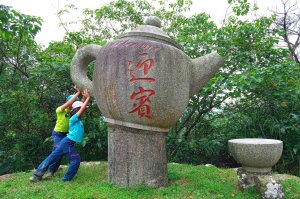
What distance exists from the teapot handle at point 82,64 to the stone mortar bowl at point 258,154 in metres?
2.14

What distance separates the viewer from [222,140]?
5512 mm

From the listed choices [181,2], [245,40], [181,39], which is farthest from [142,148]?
[181,2]

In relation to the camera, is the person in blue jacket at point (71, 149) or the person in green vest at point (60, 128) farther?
the person in green vest at point (60, 128)

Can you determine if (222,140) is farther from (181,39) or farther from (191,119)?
(181,39)

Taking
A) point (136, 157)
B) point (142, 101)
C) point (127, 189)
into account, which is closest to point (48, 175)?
point (127, 189)

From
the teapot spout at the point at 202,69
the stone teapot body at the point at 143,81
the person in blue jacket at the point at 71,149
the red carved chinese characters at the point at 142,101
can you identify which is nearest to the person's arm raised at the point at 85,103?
the person in blue jacket at the point at 71,149

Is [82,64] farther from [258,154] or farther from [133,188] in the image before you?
[258,154]

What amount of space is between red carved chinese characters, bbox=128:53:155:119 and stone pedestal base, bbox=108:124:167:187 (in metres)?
0.36

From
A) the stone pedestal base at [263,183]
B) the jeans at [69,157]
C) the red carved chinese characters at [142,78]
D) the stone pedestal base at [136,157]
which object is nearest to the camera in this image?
the stone pedestal base at [263,183]

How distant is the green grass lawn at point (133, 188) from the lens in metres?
3.16

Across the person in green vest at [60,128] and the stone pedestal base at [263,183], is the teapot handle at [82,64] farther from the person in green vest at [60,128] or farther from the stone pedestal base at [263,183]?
the stone pedestal base at [263,183]

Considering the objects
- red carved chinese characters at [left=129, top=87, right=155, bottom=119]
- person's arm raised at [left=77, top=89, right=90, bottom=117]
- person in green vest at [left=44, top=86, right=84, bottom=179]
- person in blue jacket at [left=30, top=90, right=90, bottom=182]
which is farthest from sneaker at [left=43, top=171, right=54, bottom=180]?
red carved chinese characters at [left=129, top=87, right=155, bottom=119]

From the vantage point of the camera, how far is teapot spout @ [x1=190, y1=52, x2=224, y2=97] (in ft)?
11.9

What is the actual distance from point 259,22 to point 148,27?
3186 mm
